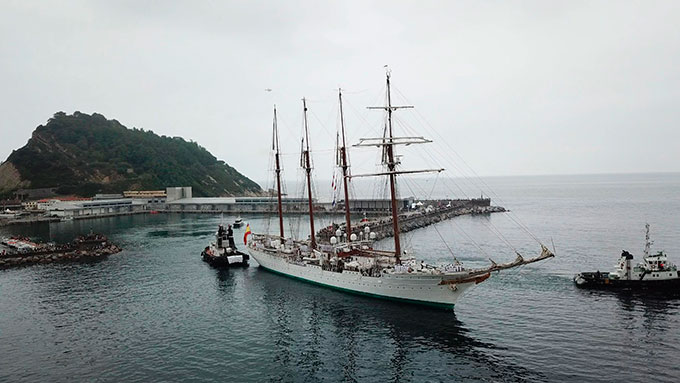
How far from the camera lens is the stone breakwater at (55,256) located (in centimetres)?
7100

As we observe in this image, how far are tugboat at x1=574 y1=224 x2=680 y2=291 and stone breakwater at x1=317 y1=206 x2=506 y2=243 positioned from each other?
42.4 meters

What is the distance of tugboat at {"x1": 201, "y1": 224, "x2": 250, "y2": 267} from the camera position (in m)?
67.2

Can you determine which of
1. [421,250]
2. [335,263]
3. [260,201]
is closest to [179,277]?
[335,263]

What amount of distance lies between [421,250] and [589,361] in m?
46.2

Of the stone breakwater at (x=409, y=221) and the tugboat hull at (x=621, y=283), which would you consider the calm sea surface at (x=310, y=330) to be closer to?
the tugboat hull at (x=621, y=283)

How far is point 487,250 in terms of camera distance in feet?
245

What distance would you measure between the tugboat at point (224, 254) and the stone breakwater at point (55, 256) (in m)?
21.1

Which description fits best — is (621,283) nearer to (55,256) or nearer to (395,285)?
(395,285)

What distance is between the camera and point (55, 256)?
247 ft

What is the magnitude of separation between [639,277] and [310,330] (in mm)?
36755

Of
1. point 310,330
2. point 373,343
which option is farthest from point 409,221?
point 373,343

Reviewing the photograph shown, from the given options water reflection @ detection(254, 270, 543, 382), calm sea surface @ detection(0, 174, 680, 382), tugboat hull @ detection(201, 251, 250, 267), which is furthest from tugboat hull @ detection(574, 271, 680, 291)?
tugboat hull @ detection(201, 251, 250, 267)

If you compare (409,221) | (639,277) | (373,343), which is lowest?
(373,343)

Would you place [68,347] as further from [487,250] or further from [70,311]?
[487,250]
